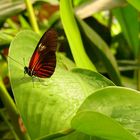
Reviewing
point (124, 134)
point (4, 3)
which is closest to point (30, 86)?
point (124, 134)

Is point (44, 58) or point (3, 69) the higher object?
point (44, 58)

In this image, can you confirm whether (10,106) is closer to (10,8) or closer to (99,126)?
(10,8)

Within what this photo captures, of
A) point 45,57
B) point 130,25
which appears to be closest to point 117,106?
point 45,57

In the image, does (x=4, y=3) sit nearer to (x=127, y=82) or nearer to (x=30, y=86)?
(x=127, y=82)

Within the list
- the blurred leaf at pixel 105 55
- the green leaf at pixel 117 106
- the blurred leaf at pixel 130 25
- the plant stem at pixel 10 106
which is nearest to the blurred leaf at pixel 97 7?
the blurred leaf at pixel 105 55

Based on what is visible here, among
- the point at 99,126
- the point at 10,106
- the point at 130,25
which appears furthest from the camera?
the point at 130,25

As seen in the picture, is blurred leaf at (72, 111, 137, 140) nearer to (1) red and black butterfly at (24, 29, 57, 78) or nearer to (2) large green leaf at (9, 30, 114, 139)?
(2) large green leaf at (9, 30, 114, 139)
